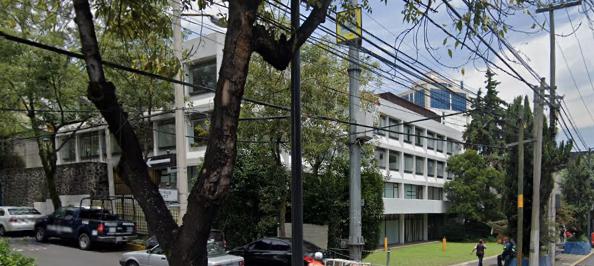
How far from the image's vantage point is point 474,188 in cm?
4609

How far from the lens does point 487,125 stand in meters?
54.2

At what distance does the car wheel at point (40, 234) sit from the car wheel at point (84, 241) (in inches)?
105

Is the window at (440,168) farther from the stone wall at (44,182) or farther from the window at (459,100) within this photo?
the stone wall at (44,182)

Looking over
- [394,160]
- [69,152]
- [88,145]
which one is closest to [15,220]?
[88,145]

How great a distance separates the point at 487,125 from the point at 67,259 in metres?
43.6

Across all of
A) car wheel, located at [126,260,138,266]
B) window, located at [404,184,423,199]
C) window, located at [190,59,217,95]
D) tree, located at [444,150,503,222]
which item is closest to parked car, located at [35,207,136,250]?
car wheel, located at [126,260,138,266]

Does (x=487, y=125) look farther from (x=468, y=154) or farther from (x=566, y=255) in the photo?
(x=566, y=255)

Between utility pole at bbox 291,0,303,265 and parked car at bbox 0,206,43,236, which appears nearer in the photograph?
utility pole at bbox 291,0,303,265

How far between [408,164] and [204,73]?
67.1 ft

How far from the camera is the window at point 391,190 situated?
39406mm

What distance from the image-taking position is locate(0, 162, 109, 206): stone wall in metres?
31.8

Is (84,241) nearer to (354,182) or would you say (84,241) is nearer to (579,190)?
(354,182)

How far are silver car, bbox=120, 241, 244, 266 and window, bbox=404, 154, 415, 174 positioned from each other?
90.5 feet

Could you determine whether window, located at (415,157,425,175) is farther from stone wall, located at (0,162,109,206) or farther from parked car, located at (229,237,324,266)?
parked car, located at (229,237,324,266)
